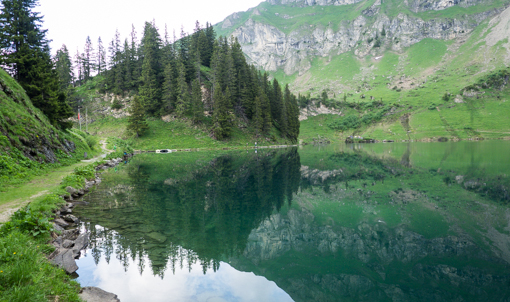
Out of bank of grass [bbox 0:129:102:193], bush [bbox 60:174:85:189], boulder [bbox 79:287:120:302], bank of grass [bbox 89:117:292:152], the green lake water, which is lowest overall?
the green lake water

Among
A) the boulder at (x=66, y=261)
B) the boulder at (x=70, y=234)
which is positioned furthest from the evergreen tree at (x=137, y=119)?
the boulder at (x=66, y=261)

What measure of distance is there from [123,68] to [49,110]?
194 ft

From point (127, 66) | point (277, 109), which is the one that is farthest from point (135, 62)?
point (277, 109)

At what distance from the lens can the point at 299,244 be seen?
12.2 meters

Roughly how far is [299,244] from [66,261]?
31.1 feet

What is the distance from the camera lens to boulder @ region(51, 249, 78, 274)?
8.78 m

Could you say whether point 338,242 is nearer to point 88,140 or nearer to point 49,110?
point 49,110

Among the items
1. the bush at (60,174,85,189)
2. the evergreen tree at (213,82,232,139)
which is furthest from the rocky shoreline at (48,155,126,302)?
the evergreen tree at (213,82,232,139)

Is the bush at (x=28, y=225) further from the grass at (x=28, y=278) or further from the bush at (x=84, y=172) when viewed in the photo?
the bush at (x=84, y=172)

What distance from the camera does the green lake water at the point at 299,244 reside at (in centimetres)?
866

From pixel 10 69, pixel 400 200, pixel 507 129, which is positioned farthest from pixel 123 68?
pixel 507 129

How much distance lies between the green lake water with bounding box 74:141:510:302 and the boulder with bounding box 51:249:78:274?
1.55 feet

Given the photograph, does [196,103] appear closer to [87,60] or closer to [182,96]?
[182,96]

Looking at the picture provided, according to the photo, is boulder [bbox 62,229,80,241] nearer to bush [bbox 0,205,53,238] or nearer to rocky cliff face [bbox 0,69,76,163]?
bush [bbox 0,205,53,238]
